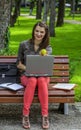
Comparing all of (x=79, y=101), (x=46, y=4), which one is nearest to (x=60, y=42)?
(x=46, y=4)

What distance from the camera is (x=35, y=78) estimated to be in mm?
7184

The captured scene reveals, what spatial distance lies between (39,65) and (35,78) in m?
0.20

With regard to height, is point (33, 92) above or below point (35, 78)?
below

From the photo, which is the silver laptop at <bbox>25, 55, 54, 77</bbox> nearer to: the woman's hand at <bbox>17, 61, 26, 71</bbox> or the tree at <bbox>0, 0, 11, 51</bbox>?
the woman's hand at <bbox>17, 61, 26, 71</bbox>

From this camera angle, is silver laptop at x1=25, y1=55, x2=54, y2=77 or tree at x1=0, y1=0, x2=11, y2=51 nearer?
silver laptop at x1=25, y1=55, x2=54, y2=77

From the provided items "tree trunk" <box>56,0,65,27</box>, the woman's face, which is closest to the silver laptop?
the woman's face

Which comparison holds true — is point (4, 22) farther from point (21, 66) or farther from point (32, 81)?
point (32, 81)

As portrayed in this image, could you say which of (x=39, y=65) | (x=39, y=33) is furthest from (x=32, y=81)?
(x=39, y=33)

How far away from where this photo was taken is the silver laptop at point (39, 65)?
23.5ft

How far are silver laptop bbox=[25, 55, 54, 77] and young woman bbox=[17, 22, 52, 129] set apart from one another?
87mm

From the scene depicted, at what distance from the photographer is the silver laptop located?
7160mm

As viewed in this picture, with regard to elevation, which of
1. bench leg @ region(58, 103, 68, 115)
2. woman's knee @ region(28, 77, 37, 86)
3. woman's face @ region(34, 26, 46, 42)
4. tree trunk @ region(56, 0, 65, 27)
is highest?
woman's face @ region(34, 26, 46, 42)

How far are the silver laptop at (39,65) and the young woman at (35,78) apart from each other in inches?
3.4

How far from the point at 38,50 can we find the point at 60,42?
1452 cm
